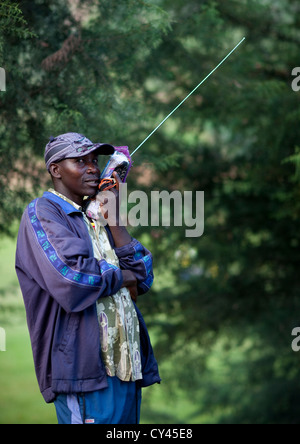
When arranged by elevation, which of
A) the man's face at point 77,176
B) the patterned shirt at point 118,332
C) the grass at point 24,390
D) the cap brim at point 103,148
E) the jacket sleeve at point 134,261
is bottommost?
the grass at point 24,390

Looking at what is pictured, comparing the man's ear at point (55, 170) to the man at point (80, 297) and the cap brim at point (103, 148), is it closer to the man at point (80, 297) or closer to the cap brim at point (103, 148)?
the man at point (80, 297)

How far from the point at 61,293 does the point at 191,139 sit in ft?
17.4

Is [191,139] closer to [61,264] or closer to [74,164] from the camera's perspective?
[74,164]

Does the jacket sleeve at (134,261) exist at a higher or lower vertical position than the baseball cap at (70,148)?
lower

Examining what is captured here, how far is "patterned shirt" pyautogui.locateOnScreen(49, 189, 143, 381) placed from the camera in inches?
104

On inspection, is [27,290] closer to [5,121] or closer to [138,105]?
[5,121]

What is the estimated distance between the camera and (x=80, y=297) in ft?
8.21

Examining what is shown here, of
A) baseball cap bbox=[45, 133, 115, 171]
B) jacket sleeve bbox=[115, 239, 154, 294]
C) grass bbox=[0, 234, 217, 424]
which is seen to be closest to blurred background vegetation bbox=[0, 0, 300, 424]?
grass bbox=[0, 234, 217, 424]

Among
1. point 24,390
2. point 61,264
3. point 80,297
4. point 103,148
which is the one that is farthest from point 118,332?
point 24,390

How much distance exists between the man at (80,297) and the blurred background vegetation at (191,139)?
1.13 m

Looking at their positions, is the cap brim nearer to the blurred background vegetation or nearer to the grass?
the blurred background vegetation

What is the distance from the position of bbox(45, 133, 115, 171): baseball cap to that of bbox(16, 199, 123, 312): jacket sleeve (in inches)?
9.8

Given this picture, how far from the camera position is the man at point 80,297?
8.32 feet

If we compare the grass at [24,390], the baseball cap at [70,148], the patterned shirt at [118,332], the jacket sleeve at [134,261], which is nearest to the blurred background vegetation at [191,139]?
the grass at [24,390]
